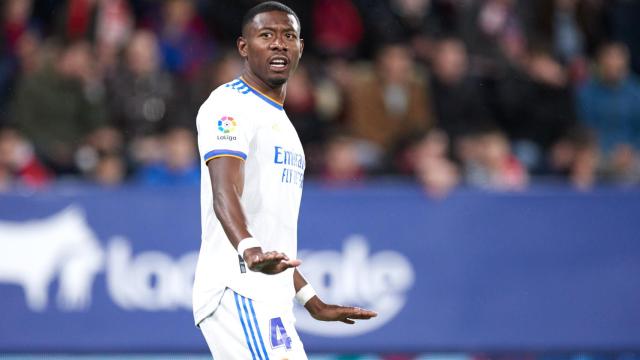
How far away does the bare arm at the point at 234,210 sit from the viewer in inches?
162

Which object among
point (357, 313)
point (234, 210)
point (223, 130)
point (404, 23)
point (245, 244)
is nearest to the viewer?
point (245, 244)

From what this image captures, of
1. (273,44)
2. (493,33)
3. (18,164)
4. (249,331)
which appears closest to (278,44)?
(273,44)

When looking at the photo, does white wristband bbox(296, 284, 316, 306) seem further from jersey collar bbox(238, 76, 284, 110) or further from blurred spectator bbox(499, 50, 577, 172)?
blurred spectator bbox(499, 50, 577, 172)

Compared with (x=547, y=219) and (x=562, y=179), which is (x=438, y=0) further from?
(x=547, y=219)

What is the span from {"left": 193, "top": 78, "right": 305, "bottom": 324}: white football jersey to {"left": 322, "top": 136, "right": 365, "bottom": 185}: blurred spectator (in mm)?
5393

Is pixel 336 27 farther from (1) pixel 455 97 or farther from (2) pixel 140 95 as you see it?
(2) pixel 140 95

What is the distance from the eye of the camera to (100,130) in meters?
10.8

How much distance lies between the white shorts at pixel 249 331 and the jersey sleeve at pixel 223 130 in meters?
0.59

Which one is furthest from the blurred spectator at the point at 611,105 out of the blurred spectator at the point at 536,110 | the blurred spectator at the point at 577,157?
the blurred spectator at the point at 577,157

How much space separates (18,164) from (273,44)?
6066mm

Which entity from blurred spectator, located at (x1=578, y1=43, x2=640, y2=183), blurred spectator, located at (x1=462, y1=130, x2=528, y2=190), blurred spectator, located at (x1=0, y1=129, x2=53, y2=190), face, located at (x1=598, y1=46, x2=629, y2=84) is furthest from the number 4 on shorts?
face, located at (x1=598, y1=46, x2=629, y2=84)

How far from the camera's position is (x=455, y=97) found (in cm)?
1195

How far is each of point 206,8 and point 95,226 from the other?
4422 millimetres

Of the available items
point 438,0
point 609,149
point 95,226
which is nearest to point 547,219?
point 609,149
